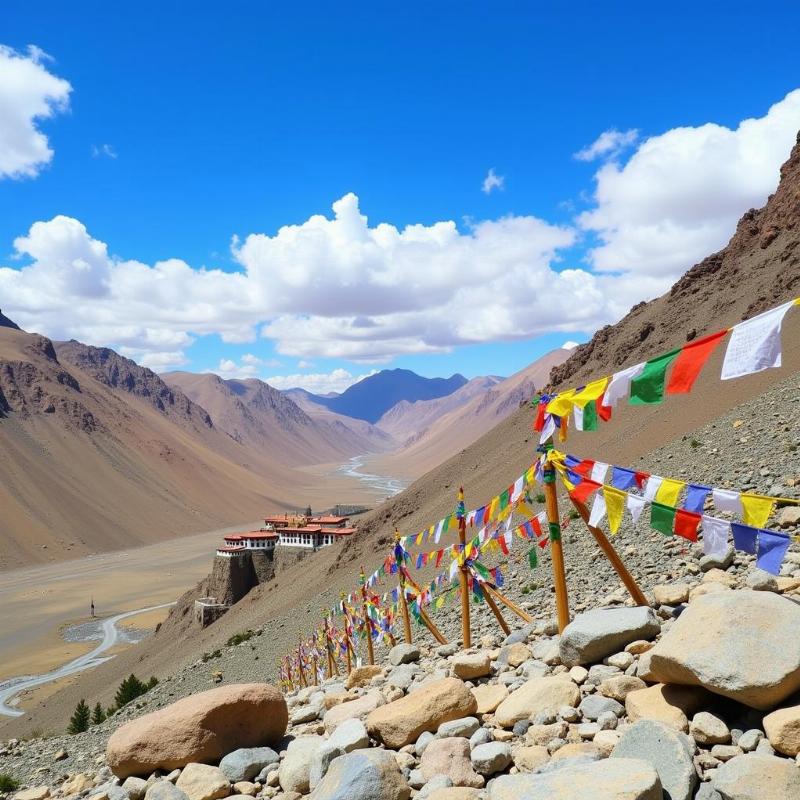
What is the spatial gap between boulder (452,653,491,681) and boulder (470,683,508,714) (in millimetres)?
613

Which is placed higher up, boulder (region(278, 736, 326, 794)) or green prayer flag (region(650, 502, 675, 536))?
green prayer flag (region(650, 502, 675, 536))

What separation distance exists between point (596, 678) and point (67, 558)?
321 feet

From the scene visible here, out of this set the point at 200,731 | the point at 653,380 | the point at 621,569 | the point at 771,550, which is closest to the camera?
the point at 771,550

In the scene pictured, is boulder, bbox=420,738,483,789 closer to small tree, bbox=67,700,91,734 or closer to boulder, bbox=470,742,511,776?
boulder, bbox=470,742,511,776

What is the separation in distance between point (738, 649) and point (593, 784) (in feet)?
5.15

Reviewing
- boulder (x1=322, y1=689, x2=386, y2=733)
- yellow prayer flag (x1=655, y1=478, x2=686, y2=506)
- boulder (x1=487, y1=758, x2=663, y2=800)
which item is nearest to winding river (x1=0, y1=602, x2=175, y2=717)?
boulder (x1=322, y1=689, x2=386, y2=733)

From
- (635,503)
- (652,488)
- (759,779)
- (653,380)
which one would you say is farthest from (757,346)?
(759,779)

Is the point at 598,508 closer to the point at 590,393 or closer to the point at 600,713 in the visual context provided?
the point at 590,393

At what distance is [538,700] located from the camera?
5543 mm

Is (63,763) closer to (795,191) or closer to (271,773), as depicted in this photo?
(271,773)

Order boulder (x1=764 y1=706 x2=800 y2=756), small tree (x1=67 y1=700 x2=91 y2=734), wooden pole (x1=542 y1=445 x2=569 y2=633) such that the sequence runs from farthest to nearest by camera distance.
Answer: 1. small tree (x1=67 y1=700 x2=91 y2=734)
2. wooden pole (x1=542 y1=445 x2=569 y2=633)
3. boulder (x1=764 y1=706 x2=800 y2=756)

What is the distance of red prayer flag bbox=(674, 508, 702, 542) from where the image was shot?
6328 millimetres

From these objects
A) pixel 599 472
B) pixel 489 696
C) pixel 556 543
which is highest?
pixel 599 472

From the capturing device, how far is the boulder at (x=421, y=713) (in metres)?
5.73
